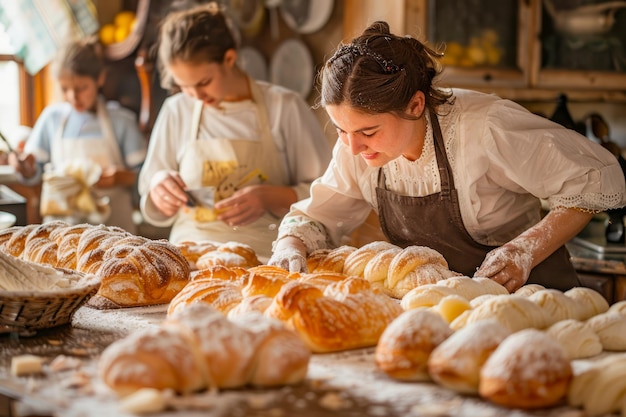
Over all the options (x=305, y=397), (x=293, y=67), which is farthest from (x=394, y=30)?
(x=305, y=397)

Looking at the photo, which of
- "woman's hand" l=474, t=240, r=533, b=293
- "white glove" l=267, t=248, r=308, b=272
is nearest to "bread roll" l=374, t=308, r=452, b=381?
"woman's hand" l=474, t=240, r=533, b=293

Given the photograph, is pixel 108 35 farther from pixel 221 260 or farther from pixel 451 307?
pixel 451 307

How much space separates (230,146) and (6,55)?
2.76 metres

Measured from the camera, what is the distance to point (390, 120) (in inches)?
108

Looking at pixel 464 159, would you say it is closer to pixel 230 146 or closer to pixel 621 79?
pixel 230 146

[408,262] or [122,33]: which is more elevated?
[122,33]

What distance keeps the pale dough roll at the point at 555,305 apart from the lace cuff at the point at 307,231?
1.07 metres

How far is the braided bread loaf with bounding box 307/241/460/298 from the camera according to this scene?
254cm

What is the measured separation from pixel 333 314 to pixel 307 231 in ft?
3.54

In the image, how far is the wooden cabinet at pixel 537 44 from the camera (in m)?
5.00

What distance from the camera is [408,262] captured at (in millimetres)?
2562

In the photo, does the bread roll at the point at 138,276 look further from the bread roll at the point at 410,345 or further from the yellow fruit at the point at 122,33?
the yellow fruit at the point at 122,33

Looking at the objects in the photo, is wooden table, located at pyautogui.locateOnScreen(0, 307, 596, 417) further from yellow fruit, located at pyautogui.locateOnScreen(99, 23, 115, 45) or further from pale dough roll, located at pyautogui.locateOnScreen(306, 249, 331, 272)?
yellow fruit, located at pyautogui.locateOnScreen(99, 23, 115, 45)

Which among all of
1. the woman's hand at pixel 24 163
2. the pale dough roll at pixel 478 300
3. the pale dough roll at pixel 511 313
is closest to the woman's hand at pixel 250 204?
the pale dough roll at pixel 478 300
